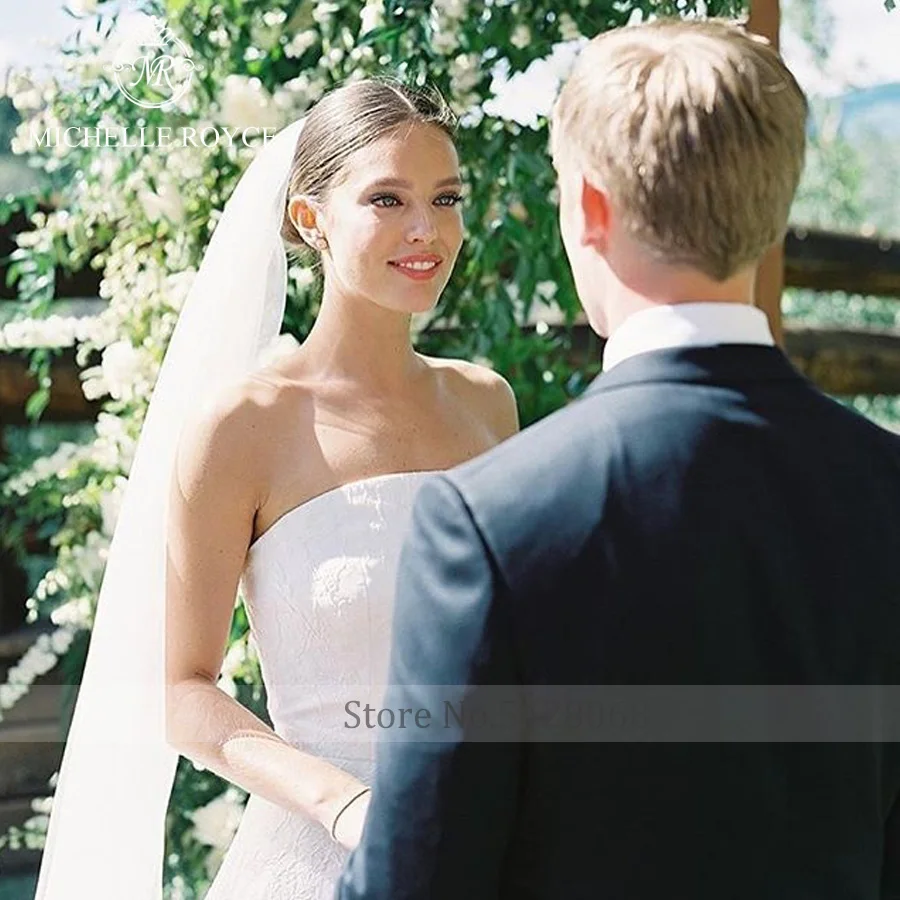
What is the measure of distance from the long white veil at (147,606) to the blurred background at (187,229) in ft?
2.71

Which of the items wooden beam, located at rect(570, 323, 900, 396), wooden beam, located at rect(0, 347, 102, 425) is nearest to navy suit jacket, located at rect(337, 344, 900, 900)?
wooden beam, located at rect(0, 347, 102, 425)

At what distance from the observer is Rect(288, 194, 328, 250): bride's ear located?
2268 millimetres

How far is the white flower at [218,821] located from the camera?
3.47 metres

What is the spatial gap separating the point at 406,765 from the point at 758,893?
0.95ft

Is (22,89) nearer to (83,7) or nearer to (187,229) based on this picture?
(83,7)

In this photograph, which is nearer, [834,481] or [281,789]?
[834,481]

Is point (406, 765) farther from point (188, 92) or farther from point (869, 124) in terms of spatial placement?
point (869, 124)

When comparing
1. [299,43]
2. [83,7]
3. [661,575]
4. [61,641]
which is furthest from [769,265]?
[61,641]

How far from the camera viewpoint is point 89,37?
3.49 meters

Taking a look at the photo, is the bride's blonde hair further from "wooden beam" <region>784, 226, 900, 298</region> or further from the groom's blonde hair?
"wooden beam" <region>784, 226, 900, 298</region>

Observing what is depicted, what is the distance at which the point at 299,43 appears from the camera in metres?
3.28

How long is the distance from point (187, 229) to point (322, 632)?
1.50 metres

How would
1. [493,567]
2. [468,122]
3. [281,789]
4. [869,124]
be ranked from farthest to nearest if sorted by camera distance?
[869,124] < [468,122] < [281,789] < [493,567]

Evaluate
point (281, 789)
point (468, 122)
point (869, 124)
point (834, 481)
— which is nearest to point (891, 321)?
point (869, 124)
